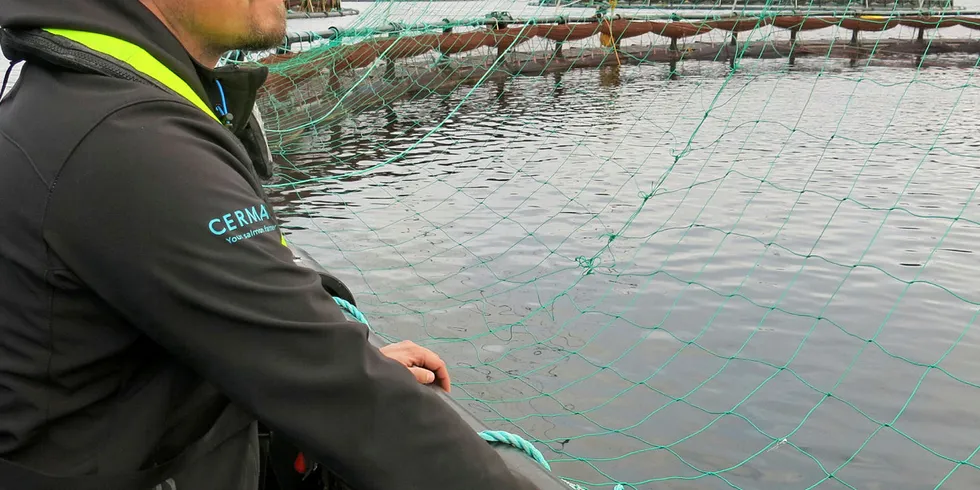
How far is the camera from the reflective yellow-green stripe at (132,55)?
1066 millimetres

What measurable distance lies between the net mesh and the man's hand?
2.56 m

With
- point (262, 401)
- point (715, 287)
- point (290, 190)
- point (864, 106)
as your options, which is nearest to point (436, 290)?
point (715, 287)

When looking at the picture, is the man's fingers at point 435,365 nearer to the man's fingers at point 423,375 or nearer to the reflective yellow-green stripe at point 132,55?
the man's fingers at point 423,375

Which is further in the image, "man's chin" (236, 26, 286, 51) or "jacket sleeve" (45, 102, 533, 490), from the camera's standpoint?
"man's chin" (236, 26, 286, 51)

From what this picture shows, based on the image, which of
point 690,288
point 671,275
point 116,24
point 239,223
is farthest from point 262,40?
point 671,275

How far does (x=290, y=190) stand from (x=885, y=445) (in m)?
7.27

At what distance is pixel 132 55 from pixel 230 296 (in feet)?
1.29

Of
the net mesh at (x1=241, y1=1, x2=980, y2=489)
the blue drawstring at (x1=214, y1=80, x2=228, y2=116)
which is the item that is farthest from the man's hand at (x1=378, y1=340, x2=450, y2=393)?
the net mesh at (x1=241, y1=1, x2=980, y2=489)

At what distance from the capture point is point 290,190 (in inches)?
377

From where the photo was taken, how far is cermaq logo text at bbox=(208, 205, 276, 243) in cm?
99

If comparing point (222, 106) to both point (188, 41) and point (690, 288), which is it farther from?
point (690, 288)

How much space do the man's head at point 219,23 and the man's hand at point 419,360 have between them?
647mm

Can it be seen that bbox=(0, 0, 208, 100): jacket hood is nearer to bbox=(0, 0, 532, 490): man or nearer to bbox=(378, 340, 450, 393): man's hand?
bbox=(0, 0, 532, 490): man

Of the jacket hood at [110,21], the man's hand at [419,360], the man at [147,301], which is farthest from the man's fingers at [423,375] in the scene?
the jacket hood at [110,21]
